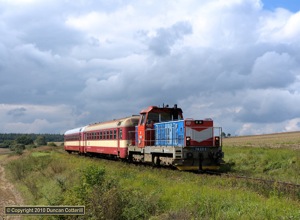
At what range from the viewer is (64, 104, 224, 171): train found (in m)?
19.4

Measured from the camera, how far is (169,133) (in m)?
21.4

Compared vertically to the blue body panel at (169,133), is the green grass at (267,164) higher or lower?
lower

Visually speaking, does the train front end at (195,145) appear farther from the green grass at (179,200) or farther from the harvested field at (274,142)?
the harvested field at (274,142)

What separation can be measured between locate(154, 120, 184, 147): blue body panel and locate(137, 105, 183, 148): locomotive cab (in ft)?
1.69

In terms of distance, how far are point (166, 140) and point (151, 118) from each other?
2687 mm

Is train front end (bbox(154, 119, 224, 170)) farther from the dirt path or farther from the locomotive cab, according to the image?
the dirt path

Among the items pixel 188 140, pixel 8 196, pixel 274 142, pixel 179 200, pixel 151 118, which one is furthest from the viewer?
pixel 274 142

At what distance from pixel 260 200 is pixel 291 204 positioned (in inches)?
34.7

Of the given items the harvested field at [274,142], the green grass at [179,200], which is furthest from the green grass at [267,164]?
the harvested field at [274,142]

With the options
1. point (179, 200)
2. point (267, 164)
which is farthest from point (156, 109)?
point (179, 200)

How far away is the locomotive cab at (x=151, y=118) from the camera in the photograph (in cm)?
2347

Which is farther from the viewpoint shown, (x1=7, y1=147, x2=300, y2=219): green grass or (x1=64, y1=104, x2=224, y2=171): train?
(x1=64, y1=104, x2=224, y2=171): train

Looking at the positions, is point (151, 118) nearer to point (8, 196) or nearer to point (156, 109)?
point (156, 109)

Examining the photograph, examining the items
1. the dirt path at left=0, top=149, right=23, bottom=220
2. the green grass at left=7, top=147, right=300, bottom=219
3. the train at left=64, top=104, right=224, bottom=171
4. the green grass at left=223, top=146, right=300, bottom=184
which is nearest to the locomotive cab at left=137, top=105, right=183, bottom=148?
the train at left=64, top=104, right=224, bottom=171
